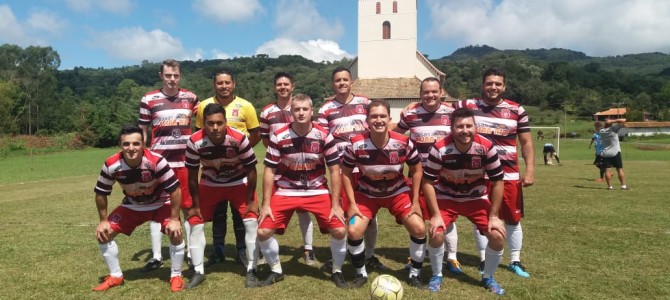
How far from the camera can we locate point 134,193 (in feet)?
15.3

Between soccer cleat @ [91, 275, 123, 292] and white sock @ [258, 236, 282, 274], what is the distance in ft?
5.25

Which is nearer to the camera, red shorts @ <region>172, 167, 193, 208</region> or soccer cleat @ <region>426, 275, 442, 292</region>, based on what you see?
soccer cleat @ <region>426, 275, 442, 292</region>

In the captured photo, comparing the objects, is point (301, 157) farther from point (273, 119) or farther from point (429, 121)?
point (429, 121)

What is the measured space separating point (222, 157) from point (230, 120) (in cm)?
64

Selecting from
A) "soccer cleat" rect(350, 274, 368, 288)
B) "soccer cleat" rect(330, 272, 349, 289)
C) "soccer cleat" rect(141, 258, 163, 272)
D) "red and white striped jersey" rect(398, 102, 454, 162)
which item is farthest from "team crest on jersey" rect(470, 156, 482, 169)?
"soccer cleat" rect(141, 258, 163, 272)

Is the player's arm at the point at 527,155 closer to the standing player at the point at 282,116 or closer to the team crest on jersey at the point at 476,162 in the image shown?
the team crest on jersey at the point at 476,162

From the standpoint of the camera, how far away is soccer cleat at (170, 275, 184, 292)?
4527mm

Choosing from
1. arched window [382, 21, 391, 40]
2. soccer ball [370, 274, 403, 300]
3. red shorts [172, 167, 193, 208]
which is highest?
arched window [382, 21, 391, 40]

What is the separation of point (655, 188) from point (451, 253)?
31.7ft

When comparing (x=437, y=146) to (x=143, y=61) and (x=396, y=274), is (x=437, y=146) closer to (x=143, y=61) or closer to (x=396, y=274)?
(x=396, y=274)

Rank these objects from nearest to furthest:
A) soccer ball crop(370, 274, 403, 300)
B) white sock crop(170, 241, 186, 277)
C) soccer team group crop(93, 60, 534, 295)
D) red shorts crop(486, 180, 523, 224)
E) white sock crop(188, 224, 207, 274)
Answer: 1. soccer ball crop(370, 274, 403, 300)
2. soccer team group crop(93, 60, 534, 295)
3. white sock crop(170, 241, 186, 277)
4. white sock crop(188, 224, 207, 274)
5. red shorts crop(486, 180, 523, 224)

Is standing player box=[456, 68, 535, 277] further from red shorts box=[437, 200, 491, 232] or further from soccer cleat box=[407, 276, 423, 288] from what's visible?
soccer cleat box=[407, 276, 423, 288]

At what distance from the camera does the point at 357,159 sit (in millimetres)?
4652

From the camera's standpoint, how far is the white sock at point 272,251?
4652 mm
